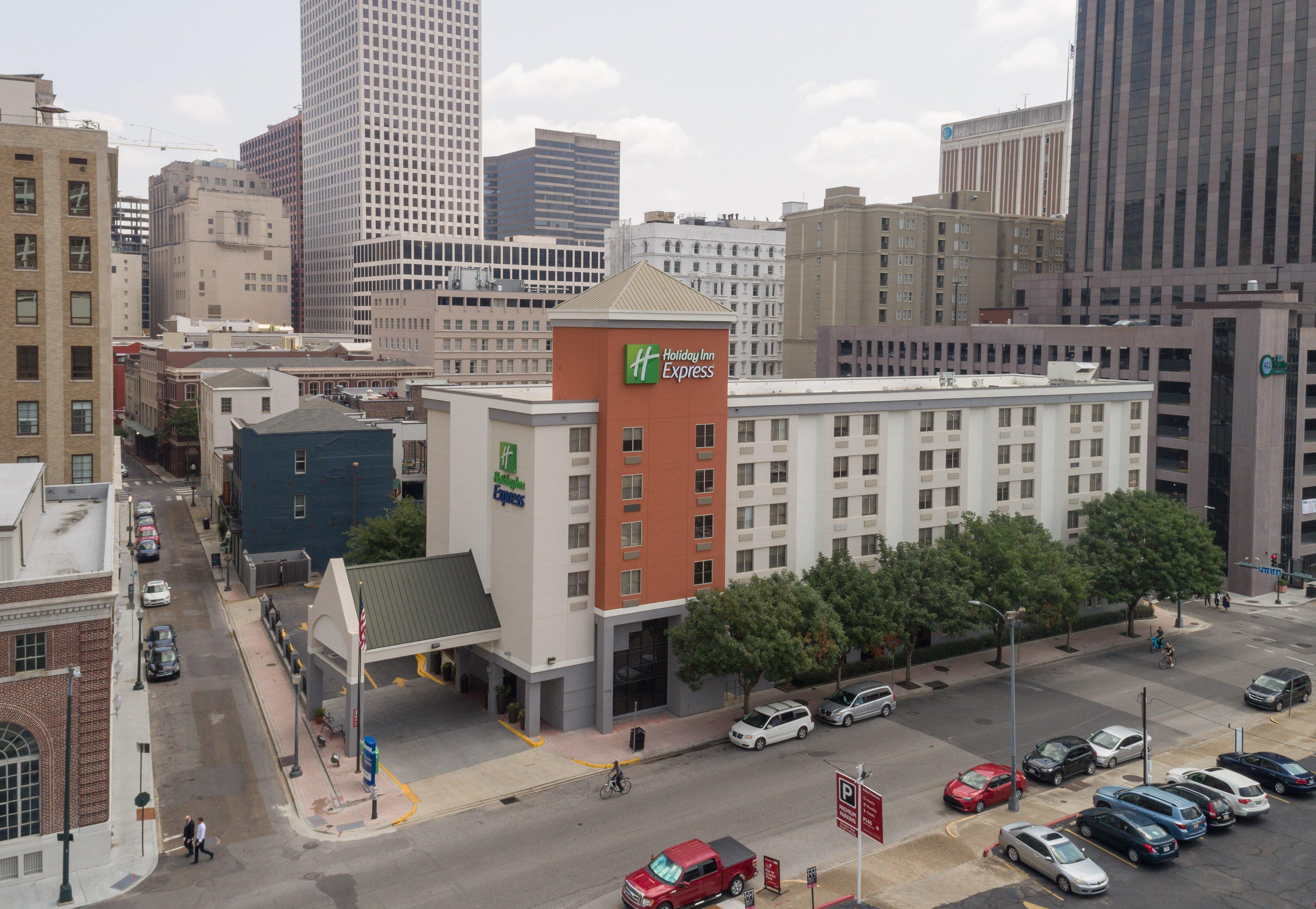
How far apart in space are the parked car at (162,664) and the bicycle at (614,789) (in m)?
30.4

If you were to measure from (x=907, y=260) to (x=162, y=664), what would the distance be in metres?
120

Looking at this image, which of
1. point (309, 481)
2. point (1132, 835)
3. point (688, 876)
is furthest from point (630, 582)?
point (309, 481)

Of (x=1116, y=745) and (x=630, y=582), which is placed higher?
(x=630, y=582)

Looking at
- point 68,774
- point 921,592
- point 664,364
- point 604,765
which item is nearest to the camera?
point 68,774

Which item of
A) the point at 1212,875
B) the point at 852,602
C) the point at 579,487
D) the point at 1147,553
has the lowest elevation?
the point at 1212,875

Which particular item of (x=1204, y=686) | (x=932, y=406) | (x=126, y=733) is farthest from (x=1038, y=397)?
(x=126, y=733)

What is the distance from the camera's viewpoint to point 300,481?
86.1 metres

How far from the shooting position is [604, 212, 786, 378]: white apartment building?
573ft

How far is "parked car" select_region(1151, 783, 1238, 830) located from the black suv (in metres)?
4.20

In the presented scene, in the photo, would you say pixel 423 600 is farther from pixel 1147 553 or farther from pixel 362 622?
pixel 1147 553

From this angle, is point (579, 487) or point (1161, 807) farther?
point (579, 487)

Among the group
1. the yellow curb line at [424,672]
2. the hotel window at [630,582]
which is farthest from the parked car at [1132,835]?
the yellow curb line at [424,672]

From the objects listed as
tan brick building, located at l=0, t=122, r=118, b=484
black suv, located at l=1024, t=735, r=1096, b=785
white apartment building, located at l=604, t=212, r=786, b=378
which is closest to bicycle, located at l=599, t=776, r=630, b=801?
black suv, located at l=1024, t=735, r=1096, b=785

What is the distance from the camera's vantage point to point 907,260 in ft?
Answer: 500
